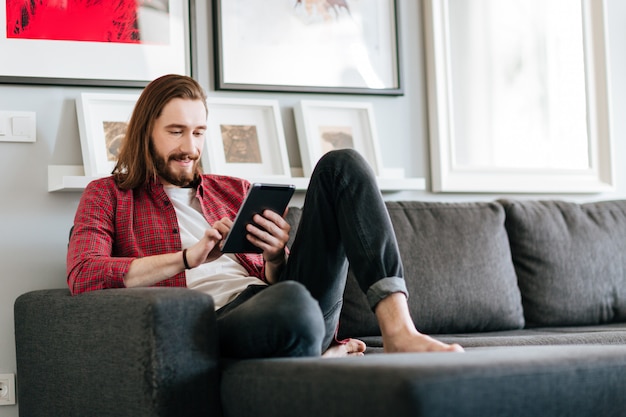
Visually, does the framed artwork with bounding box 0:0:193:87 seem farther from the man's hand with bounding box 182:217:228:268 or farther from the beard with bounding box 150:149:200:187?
the man's hand with bounding box 182:217:228:268

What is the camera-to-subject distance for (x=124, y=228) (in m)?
2.16

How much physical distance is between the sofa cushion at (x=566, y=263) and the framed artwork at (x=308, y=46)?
0.66 m

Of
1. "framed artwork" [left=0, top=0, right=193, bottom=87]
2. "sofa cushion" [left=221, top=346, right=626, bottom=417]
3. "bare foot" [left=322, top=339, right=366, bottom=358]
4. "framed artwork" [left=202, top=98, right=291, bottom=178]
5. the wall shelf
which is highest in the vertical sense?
"framed artwork" [left=0, top=0, right=193, bottom=87]

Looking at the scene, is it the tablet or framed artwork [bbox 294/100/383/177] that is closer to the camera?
the tablet

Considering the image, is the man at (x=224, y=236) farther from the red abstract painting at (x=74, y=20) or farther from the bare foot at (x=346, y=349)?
the red abstract painting at (x=74, y=20)

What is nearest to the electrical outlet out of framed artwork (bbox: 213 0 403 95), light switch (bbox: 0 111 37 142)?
light switch (bbox: 0 111 37 142)

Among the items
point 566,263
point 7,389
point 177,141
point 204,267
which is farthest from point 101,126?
point 566,263

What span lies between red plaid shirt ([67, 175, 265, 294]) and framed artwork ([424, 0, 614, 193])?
3.36 ft

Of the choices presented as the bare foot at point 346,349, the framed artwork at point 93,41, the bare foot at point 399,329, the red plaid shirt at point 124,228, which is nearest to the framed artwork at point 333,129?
the framed artwork at point 93,41

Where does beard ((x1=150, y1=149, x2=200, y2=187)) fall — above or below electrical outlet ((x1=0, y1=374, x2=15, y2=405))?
above

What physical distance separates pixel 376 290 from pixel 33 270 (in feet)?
4.05

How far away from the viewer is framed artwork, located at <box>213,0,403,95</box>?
→ 9.16 feet

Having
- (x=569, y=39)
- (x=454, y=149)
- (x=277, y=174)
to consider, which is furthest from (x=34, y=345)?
(x=569, y=39)

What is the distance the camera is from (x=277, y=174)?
9.16 feet
